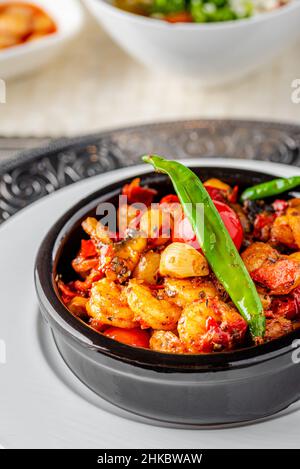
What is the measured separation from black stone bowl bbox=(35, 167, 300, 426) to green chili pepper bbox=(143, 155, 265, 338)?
13cm

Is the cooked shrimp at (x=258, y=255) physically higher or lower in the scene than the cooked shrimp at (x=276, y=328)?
higher

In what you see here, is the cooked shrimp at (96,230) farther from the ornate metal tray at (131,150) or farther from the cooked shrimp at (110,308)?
the ornate metal tray at (131,150)

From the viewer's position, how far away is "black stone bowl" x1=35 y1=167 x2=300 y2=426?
202cm

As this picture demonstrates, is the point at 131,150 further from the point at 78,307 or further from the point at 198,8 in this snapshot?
the point at 78,307

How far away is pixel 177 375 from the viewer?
202cm

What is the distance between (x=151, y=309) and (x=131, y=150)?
1671 mm

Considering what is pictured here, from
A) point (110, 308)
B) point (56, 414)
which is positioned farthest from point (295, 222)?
point (56, 414)

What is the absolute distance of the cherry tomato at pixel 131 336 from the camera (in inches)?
86.7

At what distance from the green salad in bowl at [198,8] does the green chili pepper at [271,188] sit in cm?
213

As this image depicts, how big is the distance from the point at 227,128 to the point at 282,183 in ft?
4.01

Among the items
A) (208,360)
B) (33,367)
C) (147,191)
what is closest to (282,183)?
(147,191)

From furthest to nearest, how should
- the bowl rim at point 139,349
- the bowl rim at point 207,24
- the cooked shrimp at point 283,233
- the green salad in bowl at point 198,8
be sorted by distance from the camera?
the green salad in bowl at point 198,8 → the bowl rim at point 207,24 → the cooked shrimp at point 283,233 → the bowl rim at point 139,349

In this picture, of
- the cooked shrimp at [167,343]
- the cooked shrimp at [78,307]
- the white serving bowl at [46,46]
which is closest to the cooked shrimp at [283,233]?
the cooked shrimp at [167,343]

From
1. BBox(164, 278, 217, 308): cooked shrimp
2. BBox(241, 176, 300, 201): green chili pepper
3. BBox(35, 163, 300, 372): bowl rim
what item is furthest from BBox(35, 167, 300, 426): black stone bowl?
BBox(241, 176, 300, 201): green chili pepper
